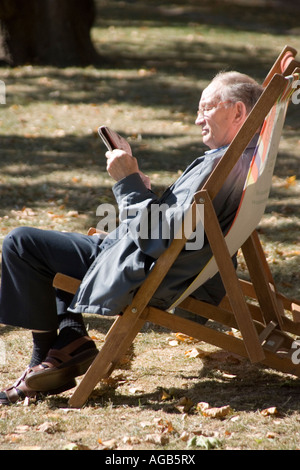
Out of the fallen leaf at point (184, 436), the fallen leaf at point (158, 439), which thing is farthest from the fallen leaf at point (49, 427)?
the fallen leaf at point (184, 436)

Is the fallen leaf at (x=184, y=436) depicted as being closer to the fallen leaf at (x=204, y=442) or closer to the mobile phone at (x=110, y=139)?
the fallen leaf at (x=204, y=442)

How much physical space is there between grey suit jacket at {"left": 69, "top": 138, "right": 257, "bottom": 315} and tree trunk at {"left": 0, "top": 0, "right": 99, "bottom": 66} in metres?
8.81

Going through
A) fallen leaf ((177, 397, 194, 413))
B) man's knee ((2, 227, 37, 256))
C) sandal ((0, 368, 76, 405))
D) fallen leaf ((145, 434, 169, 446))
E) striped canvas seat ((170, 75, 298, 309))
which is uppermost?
striped canvas seat ((170, 75, 298, 309))

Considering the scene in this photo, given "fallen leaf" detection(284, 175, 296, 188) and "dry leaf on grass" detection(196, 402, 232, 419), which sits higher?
"dry leaf on grass" detection(196, 402, 232, 419)

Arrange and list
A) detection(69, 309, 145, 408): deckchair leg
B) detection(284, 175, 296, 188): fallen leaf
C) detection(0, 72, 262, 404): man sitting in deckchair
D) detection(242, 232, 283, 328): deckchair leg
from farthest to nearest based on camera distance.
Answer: detection(284, 175, 296, 188): fallen leaf < detection(242, 232, 283, 328): deckchair leg < detection(69, 309, 145, 408): deckchair leg < detection(0, 72, 262, 404): man sitting in deckchair

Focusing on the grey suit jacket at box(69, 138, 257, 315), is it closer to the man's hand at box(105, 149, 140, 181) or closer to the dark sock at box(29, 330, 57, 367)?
the man's hand at box(105, 149, 140, 181)

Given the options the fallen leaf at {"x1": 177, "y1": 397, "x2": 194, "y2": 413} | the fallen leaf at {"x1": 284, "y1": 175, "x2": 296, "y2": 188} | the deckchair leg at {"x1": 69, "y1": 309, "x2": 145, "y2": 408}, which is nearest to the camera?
the deckchair leg at {"x1": 69, "y1": 309, "x2": 145, "y2": 408}

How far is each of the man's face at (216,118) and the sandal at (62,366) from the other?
1194mm

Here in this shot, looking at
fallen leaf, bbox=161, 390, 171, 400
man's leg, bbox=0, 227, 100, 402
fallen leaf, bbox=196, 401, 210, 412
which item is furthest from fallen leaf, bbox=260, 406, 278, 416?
man's leg, bbox=0, 227, 100, 402

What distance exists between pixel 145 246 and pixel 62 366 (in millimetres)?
774

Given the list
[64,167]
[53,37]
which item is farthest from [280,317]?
[53,37]

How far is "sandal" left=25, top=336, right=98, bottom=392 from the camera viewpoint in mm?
3537

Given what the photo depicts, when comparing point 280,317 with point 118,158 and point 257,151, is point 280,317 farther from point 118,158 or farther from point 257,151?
point 118,158

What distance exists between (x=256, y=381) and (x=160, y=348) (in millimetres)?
690
